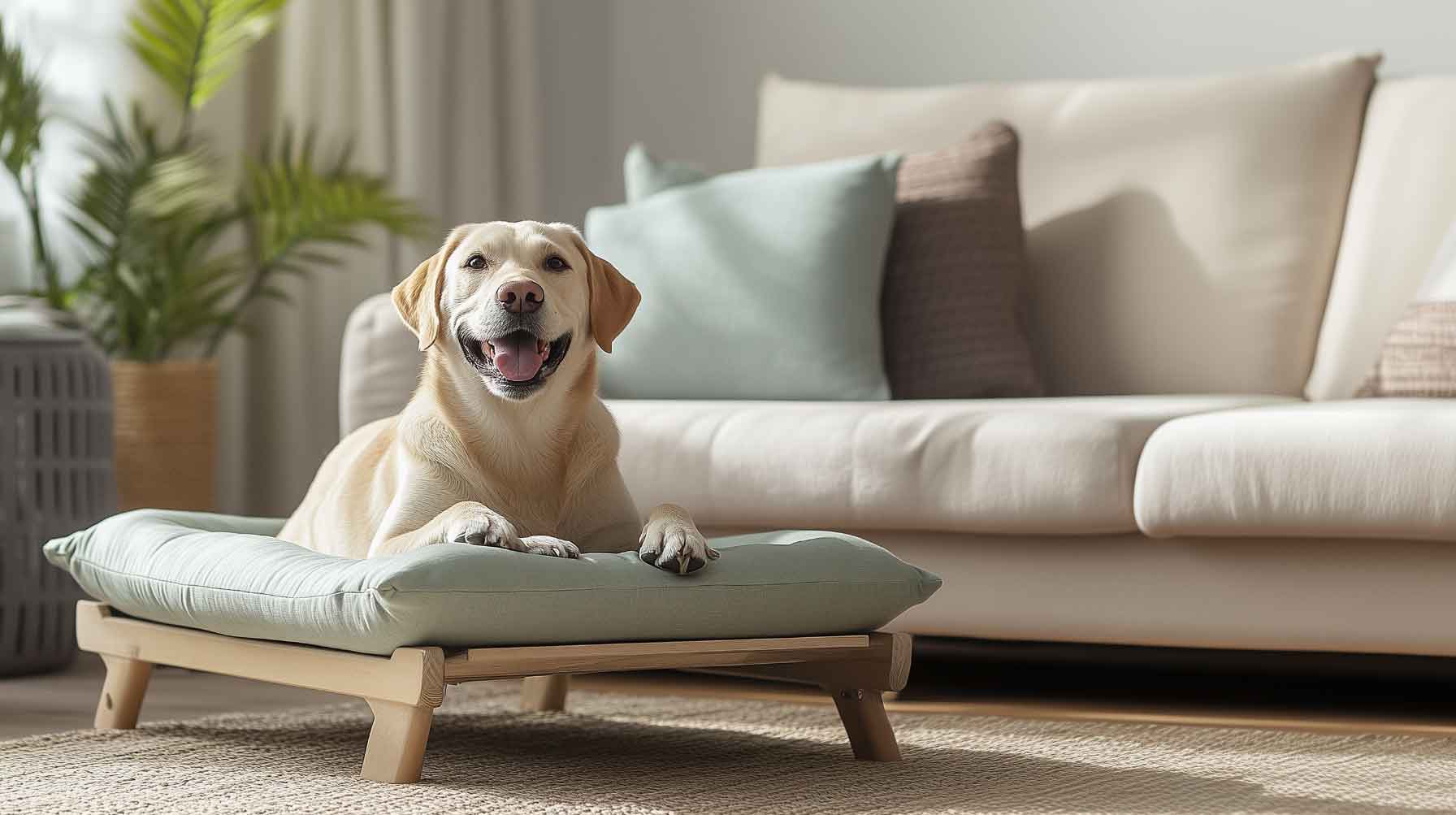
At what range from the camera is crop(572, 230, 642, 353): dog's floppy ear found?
2115 mm

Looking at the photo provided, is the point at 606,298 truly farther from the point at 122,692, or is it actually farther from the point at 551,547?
the point at 122,692

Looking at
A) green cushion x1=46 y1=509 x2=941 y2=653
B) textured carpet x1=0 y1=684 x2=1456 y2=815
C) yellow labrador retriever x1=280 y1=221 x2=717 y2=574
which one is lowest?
textured carpet x1=0 y1=684 x2=1456 y2=815

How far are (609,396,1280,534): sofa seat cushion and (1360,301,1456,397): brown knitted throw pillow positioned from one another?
0.21 m

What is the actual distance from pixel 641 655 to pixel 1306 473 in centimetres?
96

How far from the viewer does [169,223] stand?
3.83 meters

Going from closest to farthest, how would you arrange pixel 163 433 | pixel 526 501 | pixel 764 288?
pixel 526 501, pixel 764 288, pixel 163 433

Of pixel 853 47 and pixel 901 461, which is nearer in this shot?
pixel 901 461

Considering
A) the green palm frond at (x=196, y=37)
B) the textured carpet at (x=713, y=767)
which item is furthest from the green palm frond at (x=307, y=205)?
the textured carpet at (x=713, y=767)

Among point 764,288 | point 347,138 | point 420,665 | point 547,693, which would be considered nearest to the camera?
point 420,665

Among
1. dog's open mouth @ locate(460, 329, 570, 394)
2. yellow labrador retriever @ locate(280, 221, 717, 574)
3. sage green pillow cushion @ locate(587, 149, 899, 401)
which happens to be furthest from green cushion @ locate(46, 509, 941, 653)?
sage green pillow cushion @ locate(587, 149, 899, 401)

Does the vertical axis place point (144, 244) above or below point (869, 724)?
above

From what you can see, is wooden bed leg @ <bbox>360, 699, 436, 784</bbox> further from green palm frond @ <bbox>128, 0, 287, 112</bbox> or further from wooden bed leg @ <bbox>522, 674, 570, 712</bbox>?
green palm frond @ <bbox>128, 0, 287, 112</bbox>

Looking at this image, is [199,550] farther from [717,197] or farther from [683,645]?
[717,197]

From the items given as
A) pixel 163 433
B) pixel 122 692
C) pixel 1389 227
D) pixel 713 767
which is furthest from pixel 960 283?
pixel 163 433
